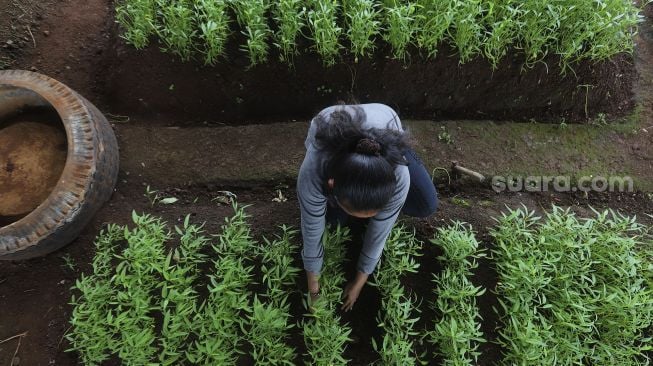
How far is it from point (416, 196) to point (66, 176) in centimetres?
177

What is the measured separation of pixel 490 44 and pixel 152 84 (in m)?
2.22

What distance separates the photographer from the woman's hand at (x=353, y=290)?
2059 millimetres

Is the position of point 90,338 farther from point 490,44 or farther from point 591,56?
point 591,56

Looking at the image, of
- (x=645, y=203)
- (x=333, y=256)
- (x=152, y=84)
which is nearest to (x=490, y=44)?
(x=645, y=203)

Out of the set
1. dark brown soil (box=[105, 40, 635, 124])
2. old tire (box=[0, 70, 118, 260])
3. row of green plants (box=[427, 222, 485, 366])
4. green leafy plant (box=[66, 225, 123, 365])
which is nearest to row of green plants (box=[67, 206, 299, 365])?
green leafy plant (box=[66, 225, 123, 365])

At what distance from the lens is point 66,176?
2078mm

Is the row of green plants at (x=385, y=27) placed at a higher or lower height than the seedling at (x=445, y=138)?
higher

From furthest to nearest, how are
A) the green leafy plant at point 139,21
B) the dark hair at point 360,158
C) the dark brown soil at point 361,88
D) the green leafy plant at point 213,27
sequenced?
the dark brown soil at point 361,88 < the green leafy plant at point 139,21 < the green leafy plant at point 213,27 < the dark hair at point 360,158

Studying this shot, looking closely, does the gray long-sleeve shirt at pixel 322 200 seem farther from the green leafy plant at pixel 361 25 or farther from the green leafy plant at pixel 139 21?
the green leafy plant at pixel 139 21

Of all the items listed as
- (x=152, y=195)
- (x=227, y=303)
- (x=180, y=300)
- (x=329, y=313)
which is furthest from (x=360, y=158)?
(x=152, y=195)

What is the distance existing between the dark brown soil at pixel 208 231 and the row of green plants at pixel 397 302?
75 mm

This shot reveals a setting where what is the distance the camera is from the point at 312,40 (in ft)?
8.75

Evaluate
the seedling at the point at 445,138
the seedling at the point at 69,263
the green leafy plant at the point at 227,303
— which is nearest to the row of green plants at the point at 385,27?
the seedling at the point at 445,138

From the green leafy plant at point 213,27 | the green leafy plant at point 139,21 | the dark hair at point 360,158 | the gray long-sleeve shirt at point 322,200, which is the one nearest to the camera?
the dark hair at point 360,158
